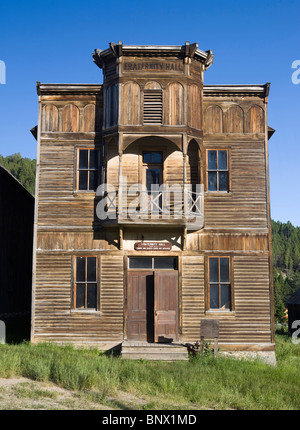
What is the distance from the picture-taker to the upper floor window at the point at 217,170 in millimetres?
18547

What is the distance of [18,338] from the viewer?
19.2m

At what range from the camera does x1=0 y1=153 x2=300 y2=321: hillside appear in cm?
7899

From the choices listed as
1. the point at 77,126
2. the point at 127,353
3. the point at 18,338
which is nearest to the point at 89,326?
the point at 127,353

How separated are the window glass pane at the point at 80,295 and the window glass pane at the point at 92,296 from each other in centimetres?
19

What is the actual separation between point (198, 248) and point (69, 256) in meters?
4.90

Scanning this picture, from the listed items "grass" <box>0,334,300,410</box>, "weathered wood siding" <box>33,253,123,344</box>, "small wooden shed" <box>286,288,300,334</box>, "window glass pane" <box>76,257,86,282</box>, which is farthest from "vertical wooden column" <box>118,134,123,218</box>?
"small wooden shed" <box>286,288,300,334</box>

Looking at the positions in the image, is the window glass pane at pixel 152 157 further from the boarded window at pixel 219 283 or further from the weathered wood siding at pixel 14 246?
the weathered wood siding at pixel 14 246

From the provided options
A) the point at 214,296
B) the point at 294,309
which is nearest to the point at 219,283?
the point at 214,296

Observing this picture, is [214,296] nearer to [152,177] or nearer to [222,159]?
[152,177]

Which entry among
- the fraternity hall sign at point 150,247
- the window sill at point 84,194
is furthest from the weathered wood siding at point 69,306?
the window sill at point 84,194

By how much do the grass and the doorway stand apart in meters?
1.99

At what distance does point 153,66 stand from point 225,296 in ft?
30.1

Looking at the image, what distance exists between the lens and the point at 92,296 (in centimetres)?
1784

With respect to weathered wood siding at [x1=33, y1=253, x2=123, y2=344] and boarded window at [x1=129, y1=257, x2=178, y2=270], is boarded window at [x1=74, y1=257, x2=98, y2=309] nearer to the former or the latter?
weathered wood siding at [x1=33, y1=253, x2=123, y2=344]
